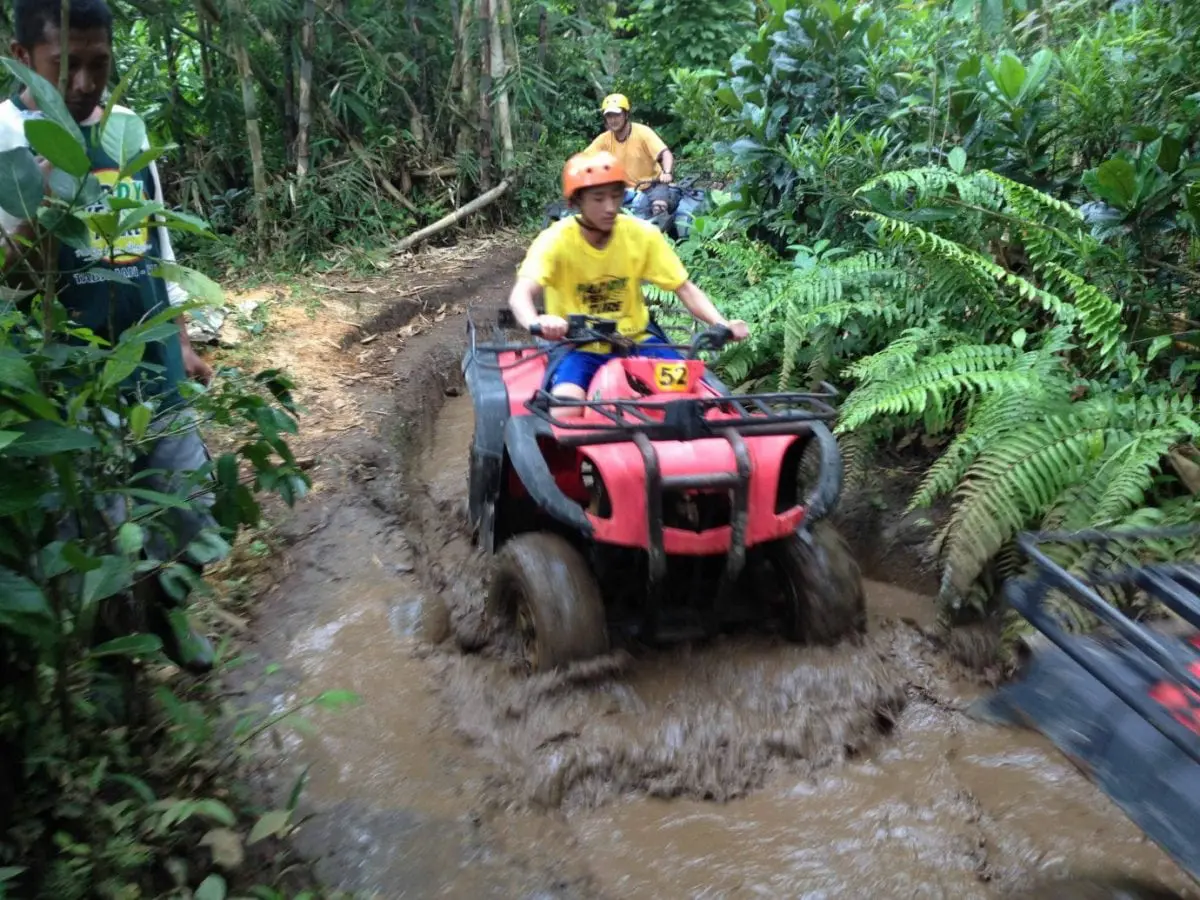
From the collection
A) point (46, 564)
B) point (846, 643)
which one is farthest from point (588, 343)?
point (46, 564)

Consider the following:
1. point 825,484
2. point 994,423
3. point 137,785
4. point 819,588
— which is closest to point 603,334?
point 825,484

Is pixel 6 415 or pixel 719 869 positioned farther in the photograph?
pixel 719 869

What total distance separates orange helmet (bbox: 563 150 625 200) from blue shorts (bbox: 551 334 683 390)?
72 centimetres

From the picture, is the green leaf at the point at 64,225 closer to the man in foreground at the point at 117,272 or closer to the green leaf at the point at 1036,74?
the man in foreground at the point at 117,272

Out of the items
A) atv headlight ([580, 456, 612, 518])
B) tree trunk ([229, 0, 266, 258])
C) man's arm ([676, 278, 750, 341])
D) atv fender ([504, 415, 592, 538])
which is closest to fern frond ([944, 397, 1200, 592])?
man's arm ([676, 278, 750, 341])

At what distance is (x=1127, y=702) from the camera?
1.73 metres

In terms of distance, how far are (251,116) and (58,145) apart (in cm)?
740

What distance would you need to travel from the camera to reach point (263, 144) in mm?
9570

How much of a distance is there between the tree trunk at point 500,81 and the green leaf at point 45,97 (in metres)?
9.44

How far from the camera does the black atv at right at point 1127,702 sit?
169cm

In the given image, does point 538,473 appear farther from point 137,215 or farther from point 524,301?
point 137,215

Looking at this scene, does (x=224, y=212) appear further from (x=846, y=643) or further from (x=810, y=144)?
(x=846, y=643)

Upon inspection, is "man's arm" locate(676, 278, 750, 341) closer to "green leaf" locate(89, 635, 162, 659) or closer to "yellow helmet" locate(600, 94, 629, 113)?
"green leaf" locate(89, 635, 162, 659)

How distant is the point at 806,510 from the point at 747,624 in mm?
602
